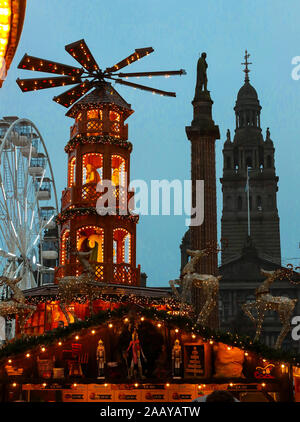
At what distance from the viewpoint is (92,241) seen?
27.0 metres

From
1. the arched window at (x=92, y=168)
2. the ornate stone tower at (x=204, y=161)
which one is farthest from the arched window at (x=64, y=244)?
the ornate stone tower at (x=204, y=161)

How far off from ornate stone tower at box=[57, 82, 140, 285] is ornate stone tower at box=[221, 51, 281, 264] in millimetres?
64910

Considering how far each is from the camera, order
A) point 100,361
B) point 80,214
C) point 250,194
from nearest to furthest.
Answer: point 100,361
point 80,214
point 250,194

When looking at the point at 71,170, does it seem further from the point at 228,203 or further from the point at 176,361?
the point at 228,203

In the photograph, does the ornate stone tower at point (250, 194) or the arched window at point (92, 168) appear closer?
the arched window at point (92, 168)

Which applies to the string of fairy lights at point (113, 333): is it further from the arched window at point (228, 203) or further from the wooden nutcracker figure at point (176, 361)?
the arched window at point (228, 203)

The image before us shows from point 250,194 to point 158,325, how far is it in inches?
3063

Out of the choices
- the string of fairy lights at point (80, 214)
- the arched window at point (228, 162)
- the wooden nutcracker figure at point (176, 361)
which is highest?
the arched window at point (228, 162)

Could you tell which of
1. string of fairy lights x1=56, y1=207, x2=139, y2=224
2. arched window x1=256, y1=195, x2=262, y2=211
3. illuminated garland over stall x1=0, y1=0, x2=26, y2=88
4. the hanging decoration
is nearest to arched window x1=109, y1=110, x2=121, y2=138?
string of fairy lights x1=56, y1=207, x2=139, y2=224

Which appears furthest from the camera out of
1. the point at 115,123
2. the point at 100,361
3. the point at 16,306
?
the point at 115,123

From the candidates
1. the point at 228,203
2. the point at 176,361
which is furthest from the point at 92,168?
the point at 228,203

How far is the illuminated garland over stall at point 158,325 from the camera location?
682 inches

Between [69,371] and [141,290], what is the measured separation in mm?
7165

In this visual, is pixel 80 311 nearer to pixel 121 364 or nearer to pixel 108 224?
pixel 108 224
